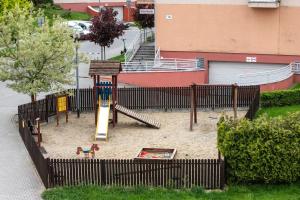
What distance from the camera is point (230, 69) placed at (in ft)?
130

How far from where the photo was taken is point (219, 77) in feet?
131

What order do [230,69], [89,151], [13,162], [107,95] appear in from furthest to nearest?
[230,69]
[107,95]
[13,162]
[89,151]

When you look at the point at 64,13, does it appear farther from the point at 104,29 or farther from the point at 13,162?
Answer: the point at 13,162

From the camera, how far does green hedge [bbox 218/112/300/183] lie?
20.7 m

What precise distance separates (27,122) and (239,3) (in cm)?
1632

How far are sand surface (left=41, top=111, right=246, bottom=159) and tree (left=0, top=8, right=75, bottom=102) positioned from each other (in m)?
2.19

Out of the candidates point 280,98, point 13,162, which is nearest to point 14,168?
point 13,162

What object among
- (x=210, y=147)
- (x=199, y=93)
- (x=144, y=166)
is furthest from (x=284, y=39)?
(x=144, y=166)

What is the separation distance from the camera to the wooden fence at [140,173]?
2097cm

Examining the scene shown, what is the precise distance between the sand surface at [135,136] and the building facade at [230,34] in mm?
8098

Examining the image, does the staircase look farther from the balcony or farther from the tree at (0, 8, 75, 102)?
the tree at (0, 8, 75, 102)

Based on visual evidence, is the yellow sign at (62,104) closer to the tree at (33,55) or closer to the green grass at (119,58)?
the tree at (33,55)

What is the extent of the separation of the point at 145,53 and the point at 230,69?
6.29m

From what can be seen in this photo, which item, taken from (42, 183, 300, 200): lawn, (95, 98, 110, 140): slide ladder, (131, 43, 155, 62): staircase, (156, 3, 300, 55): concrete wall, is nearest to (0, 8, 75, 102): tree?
(95, 98, 110, 140): slide ladder
